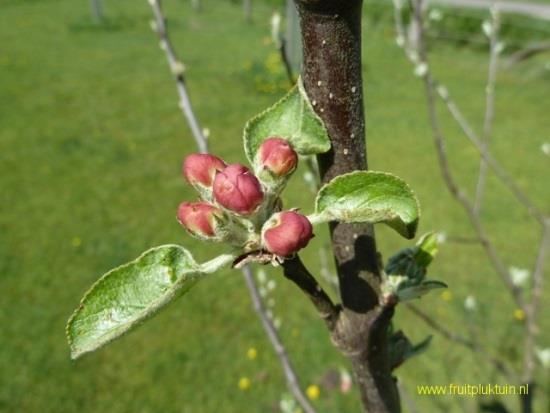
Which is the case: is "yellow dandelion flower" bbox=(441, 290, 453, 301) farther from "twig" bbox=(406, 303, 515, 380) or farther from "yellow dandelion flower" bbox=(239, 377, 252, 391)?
"twig" bbox=(406, 303, 515, 380)

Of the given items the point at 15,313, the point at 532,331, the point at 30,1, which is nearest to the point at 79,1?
the point at 30,1

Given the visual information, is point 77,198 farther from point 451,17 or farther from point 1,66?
point 451,17

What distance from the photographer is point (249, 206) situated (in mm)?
497

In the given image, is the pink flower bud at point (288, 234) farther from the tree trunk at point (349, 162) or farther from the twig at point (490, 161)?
the twig at point (490, 161)

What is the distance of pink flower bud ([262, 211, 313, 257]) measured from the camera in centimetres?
48

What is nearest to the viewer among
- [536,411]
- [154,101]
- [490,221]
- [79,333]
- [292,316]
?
[79,333]

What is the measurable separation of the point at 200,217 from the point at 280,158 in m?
0.09

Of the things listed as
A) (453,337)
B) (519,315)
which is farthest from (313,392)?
(453,337)

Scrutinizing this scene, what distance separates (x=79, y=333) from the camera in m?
0.53

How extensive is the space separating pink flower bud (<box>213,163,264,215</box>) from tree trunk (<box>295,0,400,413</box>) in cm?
9

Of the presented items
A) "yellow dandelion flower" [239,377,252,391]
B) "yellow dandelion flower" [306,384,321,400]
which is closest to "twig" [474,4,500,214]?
"yellow dandelion flower" [306,384,321,400]

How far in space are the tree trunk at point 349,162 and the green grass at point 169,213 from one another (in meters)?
2.53

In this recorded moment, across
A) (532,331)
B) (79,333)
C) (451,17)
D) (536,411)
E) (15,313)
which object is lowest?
(451,17)

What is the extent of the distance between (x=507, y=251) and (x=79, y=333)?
416 centimetres
